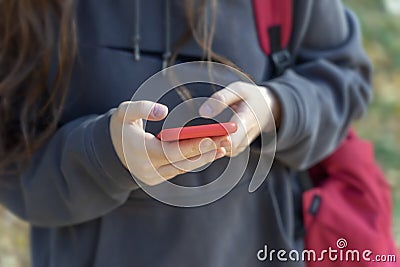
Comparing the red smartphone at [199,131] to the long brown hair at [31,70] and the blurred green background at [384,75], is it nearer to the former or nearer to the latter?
the long brown hair at [31,70]

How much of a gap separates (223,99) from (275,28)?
213 mm

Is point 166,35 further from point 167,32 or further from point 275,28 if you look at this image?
point 275,28

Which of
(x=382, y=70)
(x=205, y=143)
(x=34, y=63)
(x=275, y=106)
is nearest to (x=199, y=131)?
(x=205, y=143)

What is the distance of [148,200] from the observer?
0.81 meters

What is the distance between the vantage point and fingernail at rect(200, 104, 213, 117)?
65 cm

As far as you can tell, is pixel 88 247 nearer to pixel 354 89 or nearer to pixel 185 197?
pixel 185 197

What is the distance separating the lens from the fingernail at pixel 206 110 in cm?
65

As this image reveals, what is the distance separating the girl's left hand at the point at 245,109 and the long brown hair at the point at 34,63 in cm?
10

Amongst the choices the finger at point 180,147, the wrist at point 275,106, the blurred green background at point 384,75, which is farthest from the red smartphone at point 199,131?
the blurred green background at point 384,75

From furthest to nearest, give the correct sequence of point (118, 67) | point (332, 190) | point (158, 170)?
point (332, 190) < point (118, 67) < point (158, 170)

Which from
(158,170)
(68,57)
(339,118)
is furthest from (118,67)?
(339,118)

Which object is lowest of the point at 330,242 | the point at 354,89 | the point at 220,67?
the point at 330,242

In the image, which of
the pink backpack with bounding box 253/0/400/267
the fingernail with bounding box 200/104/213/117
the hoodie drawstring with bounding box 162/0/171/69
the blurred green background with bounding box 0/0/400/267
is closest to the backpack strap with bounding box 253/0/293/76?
the pink backpack with bounding box 253/0/400/267

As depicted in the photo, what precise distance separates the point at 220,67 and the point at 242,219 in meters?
0.19
